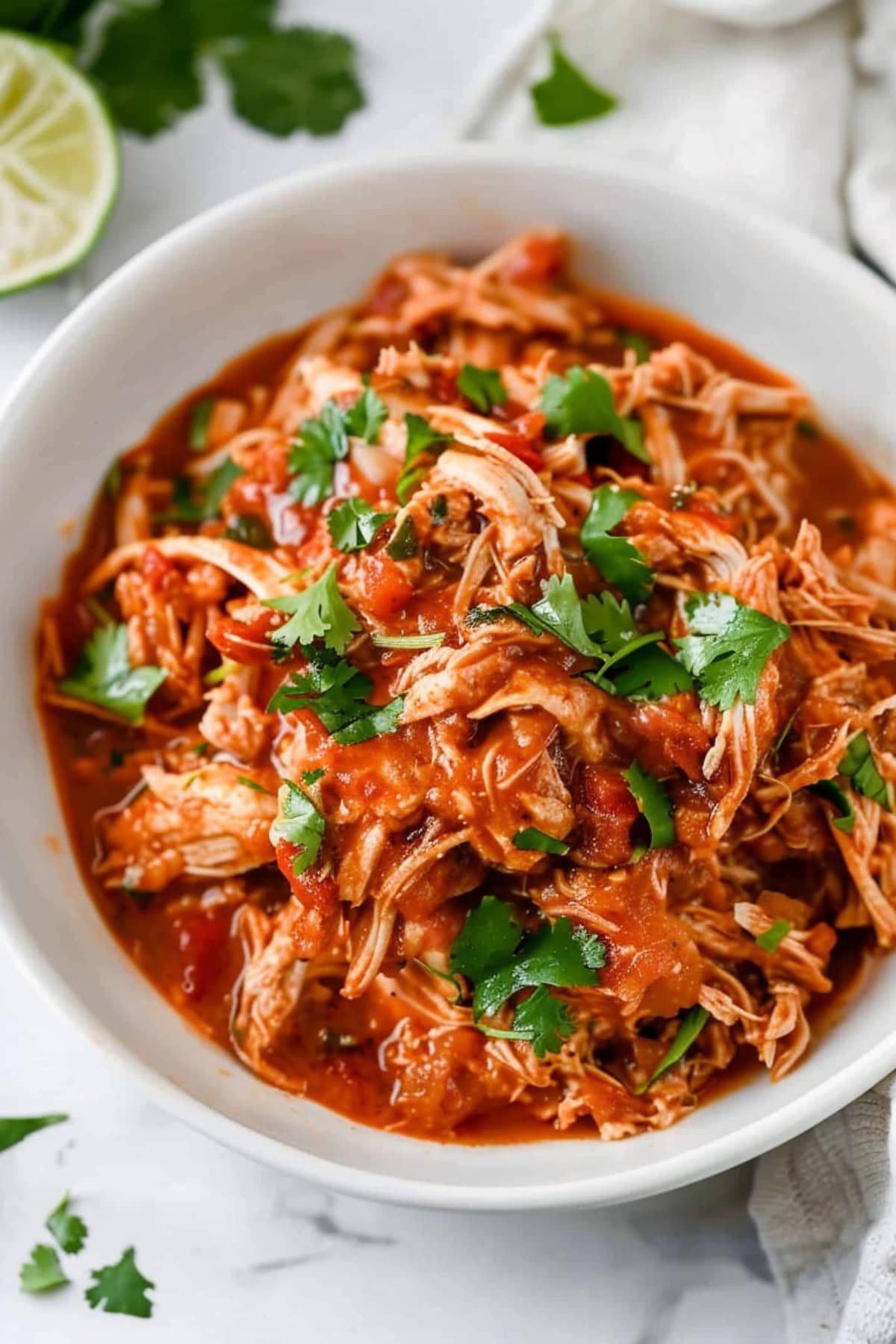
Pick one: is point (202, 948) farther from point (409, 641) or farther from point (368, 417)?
point (368, 417)

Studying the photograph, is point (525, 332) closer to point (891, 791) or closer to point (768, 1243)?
point (891, 791)

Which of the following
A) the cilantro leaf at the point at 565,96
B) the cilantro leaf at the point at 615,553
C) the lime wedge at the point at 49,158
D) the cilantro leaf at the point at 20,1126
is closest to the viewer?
the cilantro leaf at the point at 615,553

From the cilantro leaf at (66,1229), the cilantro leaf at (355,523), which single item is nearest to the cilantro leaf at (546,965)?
the cilantro leaf at (355,523)

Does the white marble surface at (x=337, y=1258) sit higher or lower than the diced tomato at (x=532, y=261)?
lower

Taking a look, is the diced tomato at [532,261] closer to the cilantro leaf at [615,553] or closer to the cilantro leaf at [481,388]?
the cilantro leaf at [481,388]

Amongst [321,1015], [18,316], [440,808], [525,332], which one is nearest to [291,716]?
[440,808]

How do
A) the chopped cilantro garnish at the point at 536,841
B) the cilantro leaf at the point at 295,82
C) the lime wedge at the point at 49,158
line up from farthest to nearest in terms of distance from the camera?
the cilantro leaf at the point at 295,82
the lime wedge at the point at 49,158
the chopped cilantro garnish at the point at 536,841

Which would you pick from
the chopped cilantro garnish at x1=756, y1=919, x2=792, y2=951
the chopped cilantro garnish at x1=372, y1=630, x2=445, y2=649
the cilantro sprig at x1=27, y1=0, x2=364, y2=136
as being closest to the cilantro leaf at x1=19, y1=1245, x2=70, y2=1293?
the chopped cilantro garnish at x1=372, y1=630, x2=445, y2=649

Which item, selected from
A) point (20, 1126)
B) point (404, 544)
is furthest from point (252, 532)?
point (20, 1126)
